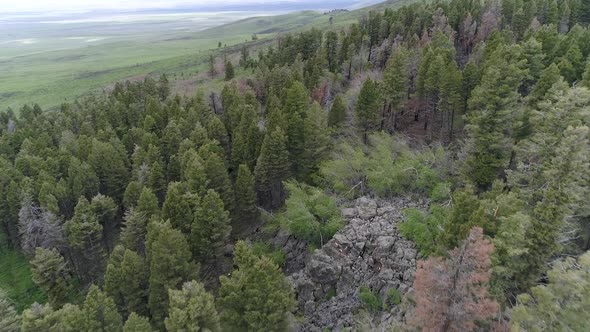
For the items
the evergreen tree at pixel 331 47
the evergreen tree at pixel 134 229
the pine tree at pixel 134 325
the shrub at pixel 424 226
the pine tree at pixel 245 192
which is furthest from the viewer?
the evergreen tree at pixel 331 47

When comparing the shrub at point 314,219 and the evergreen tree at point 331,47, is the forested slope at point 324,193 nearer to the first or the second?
the shrub at point 314,219

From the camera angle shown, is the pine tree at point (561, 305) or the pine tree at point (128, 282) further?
the pine tree at point (128, 282)

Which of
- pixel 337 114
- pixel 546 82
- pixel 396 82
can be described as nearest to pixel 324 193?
pixel 337 114

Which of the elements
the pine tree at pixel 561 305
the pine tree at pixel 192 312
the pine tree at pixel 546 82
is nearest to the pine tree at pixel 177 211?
the pine tree at pixel 192 312

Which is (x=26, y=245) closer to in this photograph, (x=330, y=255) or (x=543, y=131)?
(x=330, y=255)

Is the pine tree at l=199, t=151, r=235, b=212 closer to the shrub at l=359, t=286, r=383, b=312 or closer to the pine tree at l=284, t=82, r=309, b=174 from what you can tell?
the pine tree at l=284, t=82, r=309, b=174

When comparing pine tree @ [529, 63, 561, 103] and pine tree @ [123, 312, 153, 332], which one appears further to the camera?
pine tree @ [529, 63, 561, 103]

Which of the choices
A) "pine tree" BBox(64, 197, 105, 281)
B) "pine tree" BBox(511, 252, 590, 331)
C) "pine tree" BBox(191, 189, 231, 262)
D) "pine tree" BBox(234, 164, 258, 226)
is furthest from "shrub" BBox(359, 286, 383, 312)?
"pine tree" BBox(64, 197, 105, 281)
